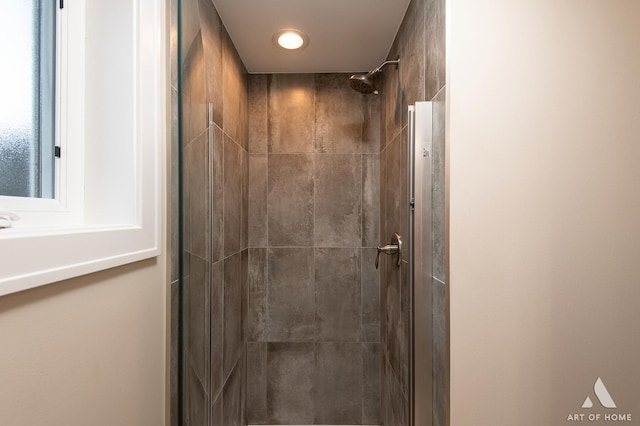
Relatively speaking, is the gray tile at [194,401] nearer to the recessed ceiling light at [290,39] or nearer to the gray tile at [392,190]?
the gray tile at [392,190]

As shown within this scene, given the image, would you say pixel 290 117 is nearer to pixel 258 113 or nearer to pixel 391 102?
pixel 258 113

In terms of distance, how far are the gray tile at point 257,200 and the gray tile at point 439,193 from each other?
1.16 m

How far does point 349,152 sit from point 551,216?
3.96 feet

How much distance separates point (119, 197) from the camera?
0.65 meters

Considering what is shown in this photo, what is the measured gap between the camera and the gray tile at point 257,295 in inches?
A: 72.9

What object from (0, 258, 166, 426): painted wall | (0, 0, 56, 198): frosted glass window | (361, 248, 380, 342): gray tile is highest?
(0, 0, 56, 198): frosted glass window

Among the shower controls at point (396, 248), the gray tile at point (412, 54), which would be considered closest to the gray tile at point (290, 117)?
the gray tile at point (412, 54)

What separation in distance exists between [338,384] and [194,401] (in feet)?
4.79

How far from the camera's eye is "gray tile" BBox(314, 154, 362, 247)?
6.11 ft

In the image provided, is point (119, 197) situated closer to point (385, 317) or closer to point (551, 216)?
point (551, 216)

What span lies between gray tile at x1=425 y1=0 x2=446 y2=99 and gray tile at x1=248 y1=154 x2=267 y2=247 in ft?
3.70

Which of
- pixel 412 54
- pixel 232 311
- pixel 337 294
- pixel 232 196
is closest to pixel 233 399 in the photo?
pixel 232 311

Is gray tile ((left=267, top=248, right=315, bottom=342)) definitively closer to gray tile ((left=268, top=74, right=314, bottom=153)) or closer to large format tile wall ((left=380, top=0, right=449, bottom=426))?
large format tile wall ((left=380, top=0, right=449, bottom=426))

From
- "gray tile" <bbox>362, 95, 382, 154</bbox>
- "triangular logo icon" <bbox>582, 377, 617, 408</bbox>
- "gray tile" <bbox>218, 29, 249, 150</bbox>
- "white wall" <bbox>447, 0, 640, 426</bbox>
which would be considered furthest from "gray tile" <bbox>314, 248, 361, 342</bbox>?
"triangular logo icon" <bbox>582, 377, 617, 408</bbox>
